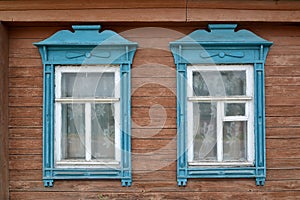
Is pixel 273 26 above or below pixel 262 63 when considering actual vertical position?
above

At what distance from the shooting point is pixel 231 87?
4109mm

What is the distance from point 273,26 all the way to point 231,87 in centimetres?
74

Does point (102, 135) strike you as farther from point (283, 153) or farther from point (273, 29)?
point (273, 29)

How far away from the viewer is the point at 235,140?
4.11 m

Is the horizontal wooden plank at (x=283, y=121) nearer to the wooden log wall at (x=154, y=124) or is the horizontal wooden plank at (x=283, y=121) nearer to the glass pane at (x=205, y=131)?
the wooden log wall at (x=154, y=124)

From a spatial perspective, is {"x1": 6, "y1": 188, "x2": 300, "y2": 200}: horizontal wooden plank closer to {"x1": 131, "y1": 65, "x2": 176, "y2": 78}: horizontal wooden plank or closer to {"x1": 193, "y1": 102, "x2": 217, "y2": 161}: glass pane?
{"x1": 193, "y1": 102, "x2": 217, "y2": 161}: glass pane

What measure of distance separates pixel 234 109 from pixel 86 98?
4.84ft

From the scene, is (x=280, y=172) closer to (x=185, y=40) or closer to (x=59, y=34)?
(x=185, y=40)

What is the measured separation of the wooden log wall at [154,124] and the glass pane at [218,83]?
24 centimetres

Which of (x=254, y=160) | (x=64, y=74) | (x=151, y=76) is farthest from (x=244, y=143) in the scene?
(x=64, y=74)

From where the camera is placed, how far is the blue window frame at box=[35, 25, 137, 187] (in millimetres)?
4016

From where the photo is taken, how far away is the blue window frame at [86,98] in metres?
4.02

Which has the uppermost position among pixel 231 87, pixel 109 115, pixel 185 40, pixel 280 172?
pixel 185 40

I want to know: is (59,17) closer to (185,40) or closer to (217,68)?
(185,40)
